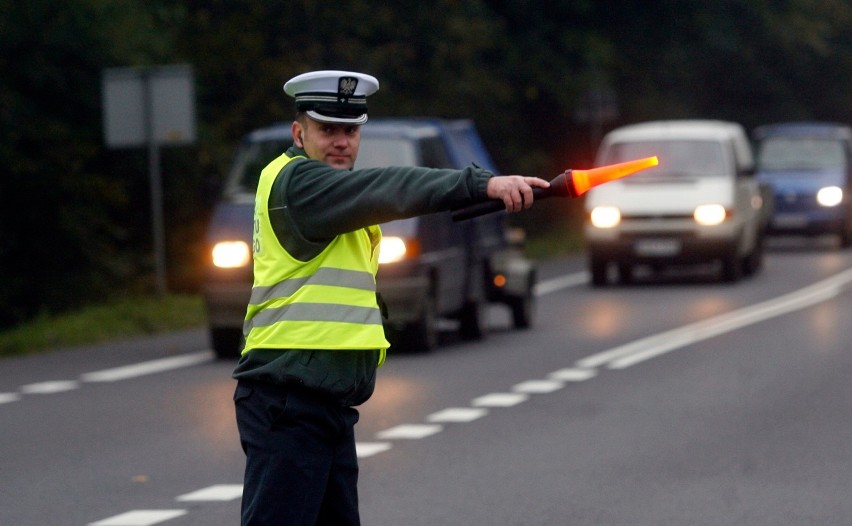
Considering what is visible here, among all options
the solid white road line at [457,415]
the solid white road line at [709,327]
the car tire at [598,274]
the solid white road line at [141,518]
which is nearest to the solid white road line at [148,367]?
the solid white road line at [709,327]

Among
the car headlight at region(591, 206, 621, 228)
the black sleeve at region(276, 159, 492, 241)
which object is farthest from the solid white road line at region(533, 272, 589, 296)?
the black sleeve at region(276, 159, 492, 241)

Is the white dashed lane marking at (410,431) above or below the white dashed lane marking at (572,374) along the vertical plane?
below

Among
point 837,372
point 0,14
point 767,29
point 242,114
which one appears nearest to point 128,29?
point 0,14

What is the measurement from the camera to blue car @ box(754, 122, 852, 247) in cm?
3384

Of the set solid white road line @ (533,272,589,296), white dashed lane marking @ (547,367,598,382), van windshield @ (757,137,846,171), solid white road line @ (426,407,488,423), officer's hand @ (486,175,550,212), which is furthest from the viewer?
van windshield @ (757,137,846,171)

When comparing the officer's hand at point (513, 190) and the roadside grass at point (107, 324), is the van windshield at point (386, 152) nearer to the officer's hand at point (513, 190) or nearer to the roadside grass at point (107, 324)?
the roadside grass at point (107, 324)

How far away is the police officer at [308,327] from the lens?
17.8 feet

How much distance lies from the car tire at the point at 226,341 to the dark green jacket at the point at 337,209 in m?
11.2

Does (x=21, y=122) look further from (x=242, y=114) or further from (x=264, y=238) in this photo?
(x=264, y=238)

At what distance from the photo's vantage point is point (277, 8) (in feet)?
106

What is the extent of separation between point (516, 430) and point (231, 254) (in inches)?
206

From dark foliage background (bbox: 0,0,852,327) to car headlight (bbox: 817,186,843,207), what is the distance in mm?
6049

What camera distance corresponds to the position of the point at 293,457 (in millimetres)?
5449

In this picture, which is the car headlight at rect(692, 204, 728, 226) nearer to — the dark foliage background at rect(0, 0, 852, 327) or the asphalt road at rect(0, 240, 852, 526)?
the asphalt road at rect(0, 240, 852, 526)
